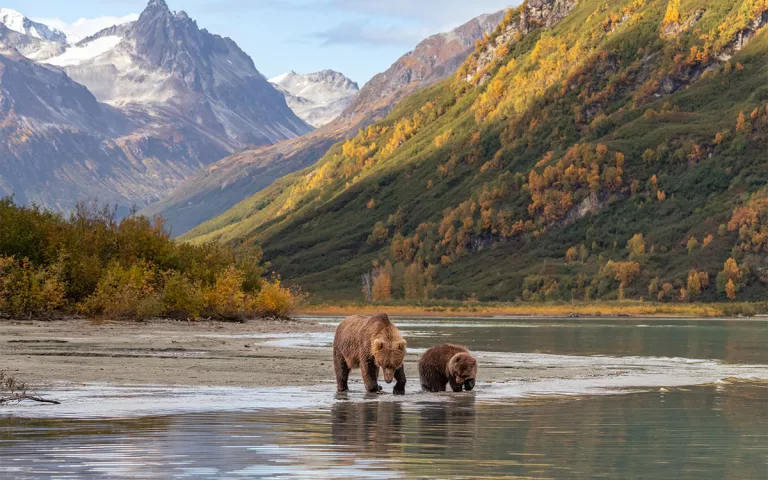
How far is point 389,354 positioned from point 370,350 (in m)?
0.91

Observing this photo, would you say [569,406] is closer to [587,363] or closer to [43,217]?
[587,363]

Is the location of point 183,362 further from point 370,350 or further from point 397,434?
point 397,434

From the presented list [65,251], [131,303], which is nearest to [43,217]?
[65,251]

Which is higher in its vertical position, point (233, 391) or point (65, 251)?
point (65, 251)

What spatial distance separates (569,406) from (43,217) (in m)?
54.2

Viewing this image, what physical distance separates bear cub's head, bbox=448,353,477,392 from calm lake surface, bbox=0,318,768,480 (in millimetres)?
646

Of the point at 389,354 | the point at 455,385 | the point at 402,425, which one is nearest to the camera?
the point at 402,425

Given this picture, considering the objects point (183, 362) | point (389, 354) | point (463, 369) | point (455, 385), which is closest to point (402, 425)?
point (389, 354)

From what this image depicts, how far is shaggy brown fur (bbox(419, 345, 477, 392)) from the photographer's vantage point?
105 ft

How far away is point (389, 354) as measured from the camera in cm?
2906

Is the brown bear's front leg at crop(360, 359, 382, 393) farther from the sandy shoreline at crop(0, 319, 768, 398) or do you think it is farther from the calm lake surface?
the sandy shoreline at crop(0, 319, 768, 398)

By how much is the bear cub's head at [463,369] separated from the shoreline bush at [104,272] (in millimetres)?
37220

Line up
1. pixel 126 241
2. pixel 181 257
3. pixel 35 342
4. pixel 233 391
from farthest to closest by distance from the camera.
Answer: pixel 181 257 < pixel 126 241 < pixel 35 342 < pixel 233 391

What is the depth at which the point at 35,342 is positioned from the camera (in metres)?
47.1
